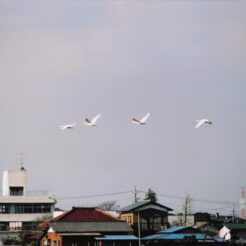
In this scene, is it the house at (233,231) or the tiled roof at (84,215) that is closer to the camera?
the tiled roof at (84,215)

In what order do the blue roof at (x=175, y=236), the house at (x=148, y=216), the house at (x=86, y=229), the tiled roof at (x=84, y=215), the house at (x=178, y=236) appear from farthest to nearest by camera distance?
1. the house at (x=148, y=216)
2. the tiled roof at (x=84, y=215)
3. the house at (x=86, y=229)
4. the blue roof at (x=175, y=236)
5. the house at (x=178, y=236)

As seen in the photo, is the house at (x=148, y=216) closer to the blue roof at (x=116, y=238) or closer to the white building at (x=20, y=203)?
the blue roof at (x=116, y=238)

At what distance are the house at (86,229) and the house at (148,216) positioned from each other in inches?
66.6

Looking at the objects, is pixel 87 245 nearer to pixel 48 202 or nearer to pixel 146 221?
pixel 146 221

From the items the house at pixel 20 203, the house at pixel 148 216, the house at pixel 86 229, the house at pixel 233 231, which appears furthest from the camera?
the house at pixel 20 203

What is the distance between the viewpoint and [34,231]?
235 ft

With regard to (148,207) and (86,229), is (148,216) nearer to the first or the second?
(148,207)

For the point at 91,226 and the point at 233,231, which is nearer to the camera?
the point at 91,226

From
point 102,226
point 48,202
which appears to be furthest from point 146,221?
point 48,202

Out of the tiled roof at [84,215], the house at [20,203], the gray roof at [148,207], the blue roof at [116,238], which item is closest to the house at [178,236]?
the blue roof at [116,238]

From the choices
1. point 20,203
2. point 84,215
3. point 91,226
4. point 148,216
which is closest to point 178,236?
point 148,216

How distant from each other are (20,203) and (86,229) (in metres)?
28.9

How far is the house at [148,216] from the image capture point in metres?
60.8

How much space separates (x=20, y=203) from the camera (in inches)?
3339
